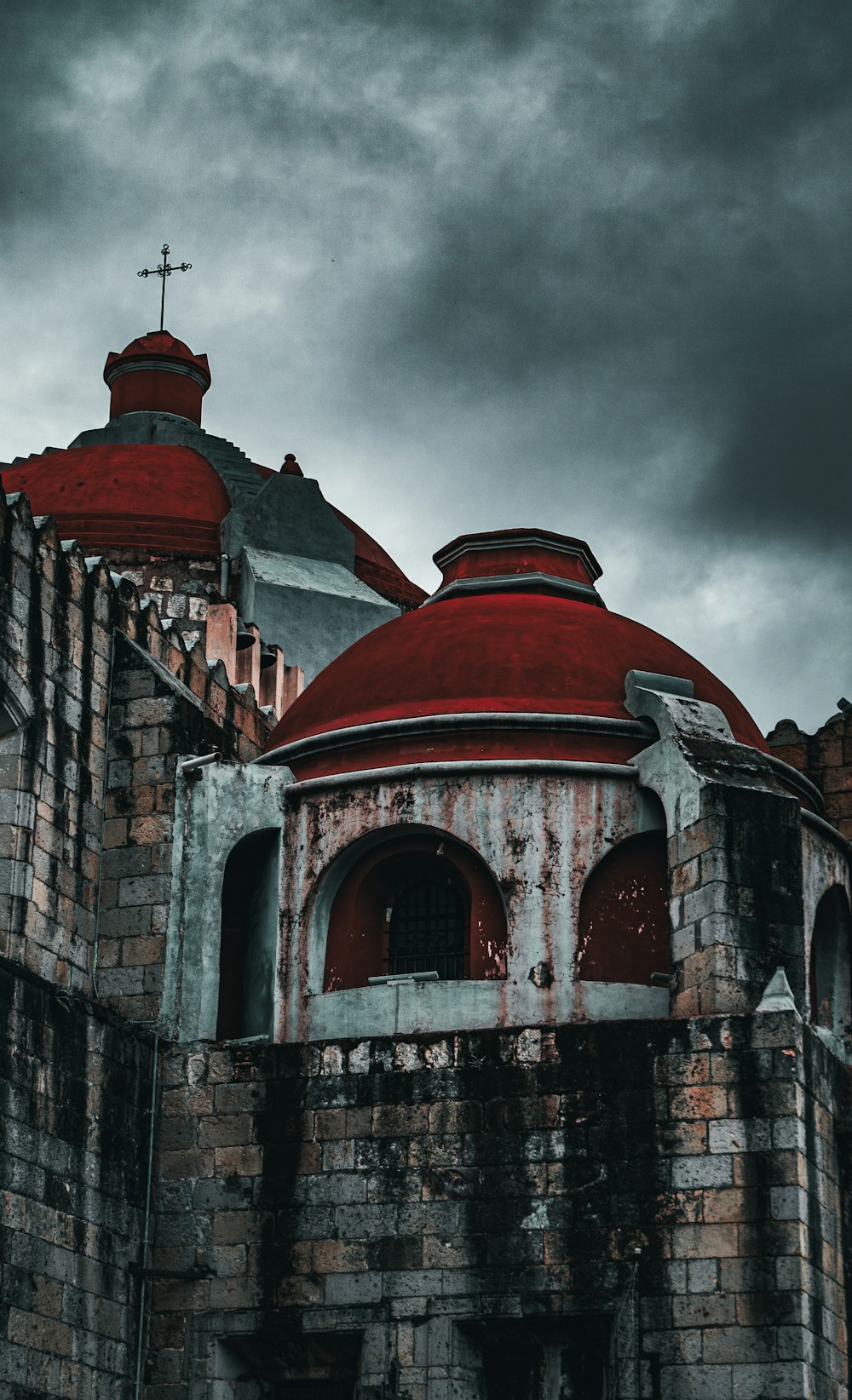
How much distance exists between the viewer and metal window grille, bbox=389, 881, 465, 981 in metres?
22.5

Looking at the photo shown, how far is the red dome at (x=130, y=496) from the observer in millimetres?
33656

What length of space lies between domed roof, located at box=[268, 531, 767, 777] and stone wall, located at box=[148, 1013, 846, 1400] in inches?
143

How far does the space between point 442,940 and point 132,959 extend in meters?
3.18

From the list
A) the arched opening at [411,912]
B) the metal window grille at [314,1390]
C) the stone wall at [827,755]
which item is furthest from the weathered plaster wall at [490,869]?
the stone wall at [827,755]

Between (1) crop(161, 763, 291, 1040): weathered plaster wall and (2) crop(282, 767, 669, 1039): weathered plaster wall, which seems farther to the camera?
(2) crop(282, 767, 669, 1039): weathered plaster wall

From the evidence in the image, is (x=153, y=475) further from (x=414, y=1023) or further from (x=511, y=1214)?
(x=511, y=1214)

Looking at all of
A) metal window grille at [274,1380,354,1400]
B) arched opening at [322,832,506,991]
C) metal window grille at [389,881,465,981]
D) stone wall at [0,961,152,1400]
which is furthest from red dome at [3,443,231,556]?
metal window grille at [274,1380,354,1400]

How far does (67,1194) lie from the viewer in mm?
19219

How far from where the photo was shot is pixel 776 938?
67.8 feet

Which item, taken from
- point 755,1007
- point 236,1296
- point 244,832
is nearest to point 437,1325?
point 236,1296

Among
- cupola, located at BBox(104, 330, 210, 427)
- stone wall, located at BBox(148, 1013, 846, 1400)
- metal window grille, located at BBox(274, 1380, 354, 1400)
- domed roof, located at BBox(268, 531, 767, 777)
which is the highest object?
cupola, located at BBox(104, 330, 210, 427)

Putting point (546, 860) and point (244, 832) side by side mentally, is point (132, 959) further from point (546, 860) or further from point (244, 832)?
point (546, 860)

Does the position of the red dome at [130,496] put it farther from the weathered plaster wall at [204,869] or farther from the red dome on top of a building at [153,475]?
the weathered plaster wall at [204,869]

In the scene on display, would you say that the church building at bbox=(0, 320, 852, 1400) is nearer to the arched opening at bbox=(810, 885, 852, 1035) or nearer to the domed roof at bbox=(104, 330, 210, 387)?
the arched opening at bbox=(810, 885, 852, 1035)
